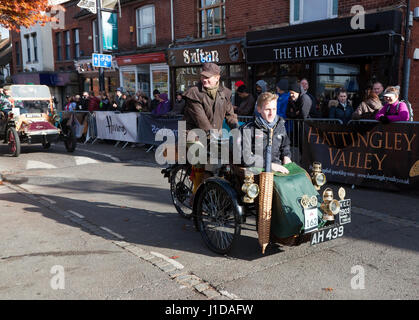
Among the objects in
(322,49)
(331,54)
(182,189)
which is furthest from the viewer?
(322,49)

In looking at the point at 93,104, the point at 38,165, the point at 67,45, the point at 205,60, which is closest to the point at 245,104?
the point at 38,165

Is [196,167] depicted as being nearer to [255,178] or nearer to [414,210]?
[255,178]

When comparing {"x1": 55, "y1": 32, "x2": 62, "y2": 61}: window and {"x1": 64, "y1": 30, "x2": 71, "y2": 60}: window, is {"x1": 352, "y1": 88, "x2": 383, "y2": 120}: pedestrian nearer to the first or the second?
{"x1": 64, "y1": 30, "x2": 71, "y2": 60}: window

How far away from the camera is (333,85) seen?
40.4 feet

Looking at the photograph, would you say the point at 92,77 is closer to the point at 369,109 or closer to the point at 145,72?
the point at 145,72

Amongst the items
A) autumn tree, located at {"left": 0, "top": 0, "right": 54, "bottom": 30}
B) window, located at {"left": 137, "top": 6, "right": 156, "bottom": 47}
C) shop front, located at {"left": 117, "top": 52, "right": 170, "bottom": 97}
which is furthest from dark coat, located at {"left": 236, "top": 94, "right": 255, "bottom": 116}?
window, located at {"left": 137, "top": 6, "right": 156, "bottom": 47}

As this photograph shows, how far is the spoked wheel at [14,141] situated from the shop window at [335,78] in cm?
924

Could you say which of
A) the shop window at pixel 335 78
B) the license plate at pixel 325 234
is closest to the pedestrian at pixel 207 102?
the license plate at pixel 325 234

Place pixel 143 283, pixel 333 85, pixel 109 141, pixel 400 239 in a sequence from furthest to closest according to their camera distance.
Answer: pixel 109 141 → pixel 333 85 → pixel 400 239 → pixel 143 283

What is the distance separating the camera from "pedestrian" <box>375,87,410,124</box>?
706 centimetres

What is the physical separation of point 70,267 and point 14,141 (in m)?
9.15

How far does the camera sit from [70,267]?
417cm
